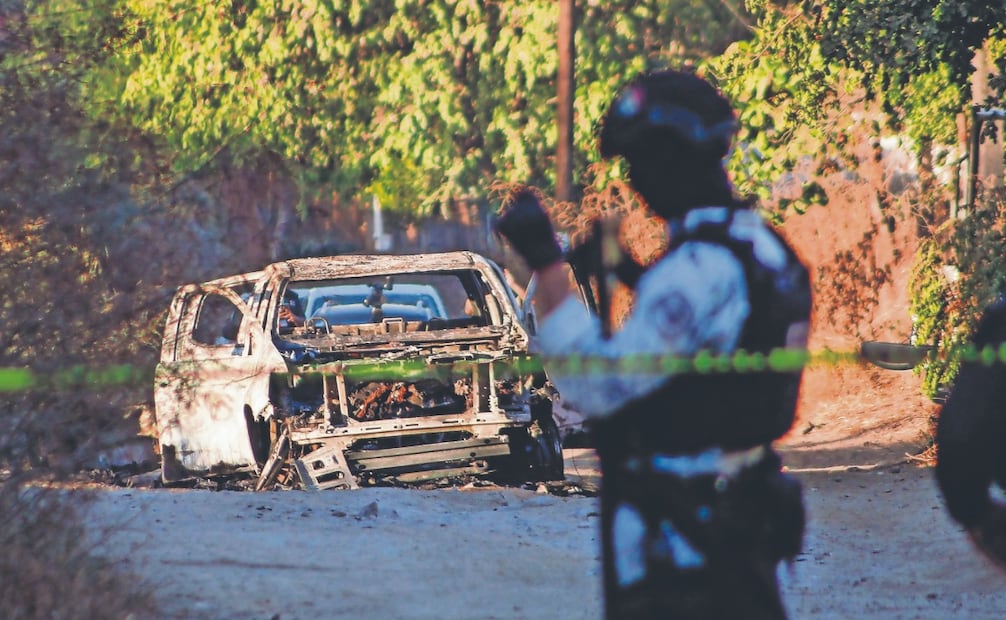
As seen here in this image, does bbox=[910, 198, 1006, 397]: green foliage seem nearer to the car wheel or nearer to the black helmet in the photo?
the car wheel

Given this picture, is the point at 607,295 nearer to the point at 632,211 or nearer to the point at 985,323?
the point at 985,323

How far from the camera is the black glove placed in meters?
3.03

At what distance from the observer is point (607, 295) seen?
318cm

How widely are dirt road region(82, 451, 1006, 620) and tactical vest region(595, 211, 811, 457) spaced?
3.82 metres

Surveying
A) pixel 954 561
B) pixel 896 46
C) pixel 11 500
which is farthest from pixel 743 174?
pixel 11 500

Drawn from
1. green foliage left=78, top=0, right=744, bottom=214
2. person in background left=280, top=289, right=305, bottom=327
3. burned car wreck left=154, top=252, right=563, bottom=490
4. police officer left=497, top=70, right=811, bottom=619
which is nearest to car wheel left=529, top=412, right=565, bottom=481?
burned car wreck left=154, top=252, right=563, bottom=490

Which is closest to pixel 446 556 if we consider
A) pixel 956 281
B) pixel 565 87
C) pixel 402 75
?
pixel 956 281

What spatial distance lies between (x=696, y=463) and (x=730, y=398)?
0.14 meters

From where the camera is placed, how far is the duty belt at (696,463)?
294 cm

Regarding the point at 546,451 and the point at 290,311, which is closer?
the point at 546,451

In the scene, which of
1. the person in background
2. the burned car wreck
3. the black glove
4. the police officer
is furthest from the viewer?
the person in background

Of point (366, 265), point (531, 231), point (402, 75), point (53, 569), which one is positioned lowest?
point (53, 569)

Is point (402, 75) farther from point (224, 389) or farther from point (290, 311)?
point (224, 389)

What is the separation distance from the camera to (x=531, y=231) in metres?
3.03
